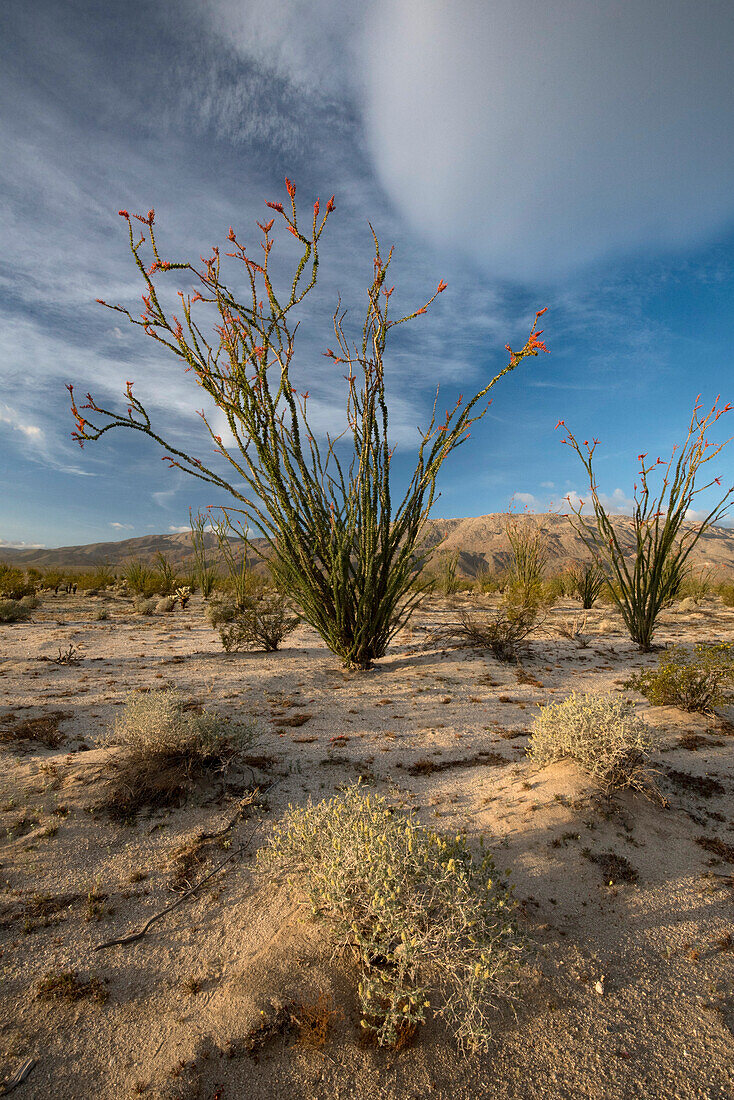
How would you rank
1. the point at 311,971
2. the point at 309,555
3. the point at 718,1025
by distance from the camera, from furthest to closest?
the point at 309,555
the point at 311,971
the point at 718,1025

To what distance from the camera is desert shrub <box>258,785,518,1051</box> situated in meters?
1.62

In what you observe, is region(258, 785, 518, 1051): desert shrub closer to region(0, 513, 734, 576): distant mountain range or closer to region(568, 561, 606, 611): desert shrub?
region(568, 561, 606, 611): desert shrub

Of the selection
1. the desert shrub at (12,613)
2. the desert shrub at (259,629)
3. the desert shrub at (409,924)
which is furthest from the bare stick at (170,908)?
the desert shrub at (12,613)

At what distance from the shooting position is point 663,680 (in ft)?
14.9

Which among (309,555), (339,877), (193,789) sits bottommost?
(193,789)

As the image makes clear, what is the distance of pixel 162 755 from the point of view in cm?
325

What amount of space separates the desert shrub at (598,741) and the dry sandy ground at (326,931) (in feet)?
0.43

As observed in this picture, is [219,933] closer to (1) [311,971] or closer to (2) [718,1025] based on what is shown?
(1) [311,971]

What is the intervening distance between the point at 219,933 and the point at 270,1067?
0.64m

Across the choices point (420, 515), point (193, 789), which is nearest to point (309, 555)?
point (420, 515)

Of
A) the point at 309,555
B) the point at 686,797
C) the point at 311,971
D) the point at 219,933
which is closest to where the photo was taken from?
the point at 311,971

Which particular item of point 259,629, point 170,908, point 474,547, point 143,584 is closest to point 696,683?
point 170,908

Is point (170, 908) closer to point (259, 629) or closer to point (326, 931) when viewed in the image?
point (326, 931)

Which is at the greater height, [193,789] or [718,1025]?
[193,789]
